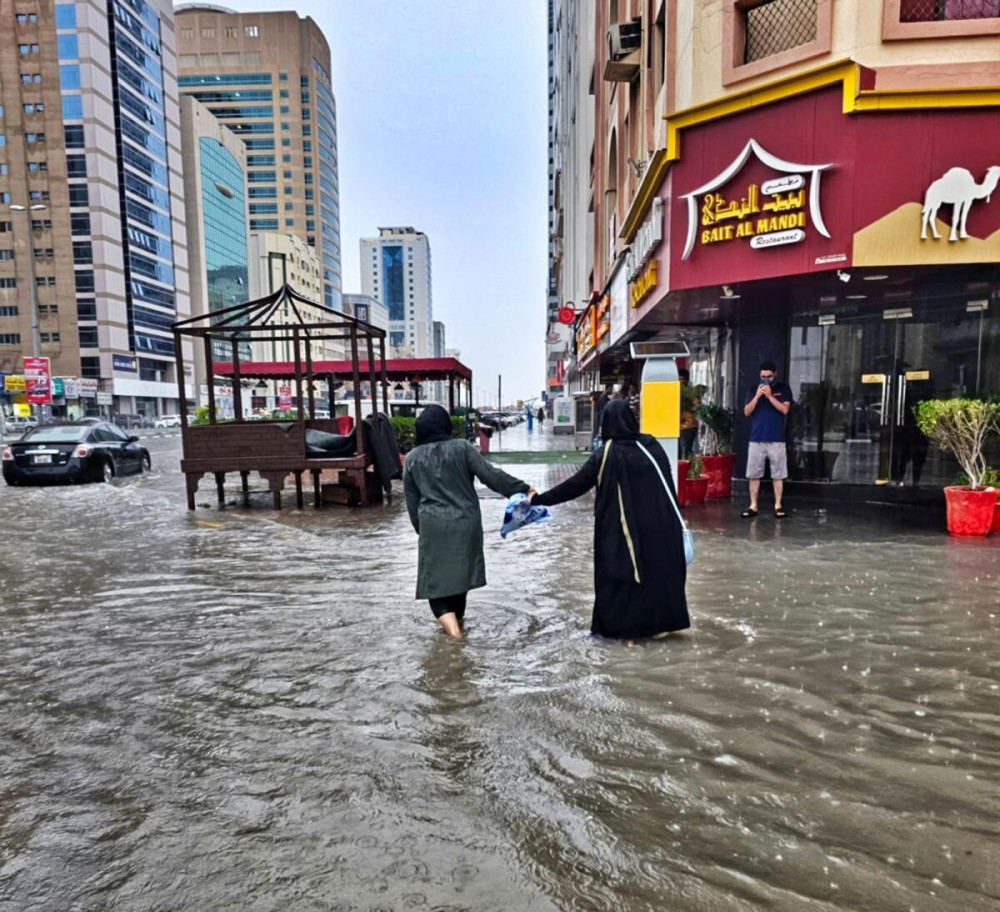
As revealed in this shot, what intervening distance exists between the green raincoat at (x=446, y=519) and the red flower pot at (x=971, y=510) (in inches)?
232

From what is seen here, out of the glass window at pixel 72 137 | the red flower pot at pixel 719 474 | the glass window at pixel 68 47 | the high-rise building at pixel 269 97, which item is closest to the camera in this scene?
the red flower pot at pixel 719 474

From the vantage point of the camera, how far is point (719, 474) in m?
10.9

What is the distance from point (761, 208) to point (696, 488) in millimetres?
4036

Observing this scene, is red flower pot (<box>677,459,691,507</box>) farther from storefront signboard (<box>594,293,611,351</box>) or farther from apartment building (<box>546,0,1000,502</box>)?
storefront signboard (<box>594,293,611,351</box>)

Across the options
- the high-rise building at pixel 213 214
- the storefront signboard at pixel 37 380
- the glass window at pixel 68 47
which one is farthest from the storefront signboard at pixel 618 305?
the glass window at pixel 68 47

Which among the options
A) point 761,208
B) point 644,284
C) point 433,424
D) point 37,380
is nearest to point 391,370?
point 644,284

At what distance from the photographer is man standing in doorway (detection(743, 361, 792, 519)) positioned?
28.6ft

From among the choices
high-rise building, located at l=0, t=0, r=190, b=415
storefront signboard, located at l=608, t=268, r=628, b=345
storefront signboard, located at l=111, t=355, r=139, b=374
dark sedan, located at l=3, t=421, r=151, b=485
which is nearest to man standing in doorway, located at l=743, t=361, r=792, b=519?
storefront signboard, located at l=608, t=268, r=628, b=345

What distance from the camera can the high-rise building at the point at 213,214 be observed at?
93.6 meters

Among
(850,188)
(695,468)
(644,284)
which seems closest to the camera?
(850,188)

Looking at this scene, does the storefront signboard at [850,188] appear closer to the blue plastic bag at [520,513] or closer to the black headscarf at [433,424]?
the blue plastic bag at [520,513]

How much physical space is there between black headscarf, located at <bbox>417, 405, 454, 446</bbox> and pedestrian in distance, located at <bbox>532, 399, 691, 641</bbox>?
863mm

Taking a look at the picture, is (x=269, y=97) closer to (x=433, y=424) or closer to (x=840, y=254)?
(x=840, y=254)

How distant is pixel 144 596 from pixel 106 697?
2446 mm
